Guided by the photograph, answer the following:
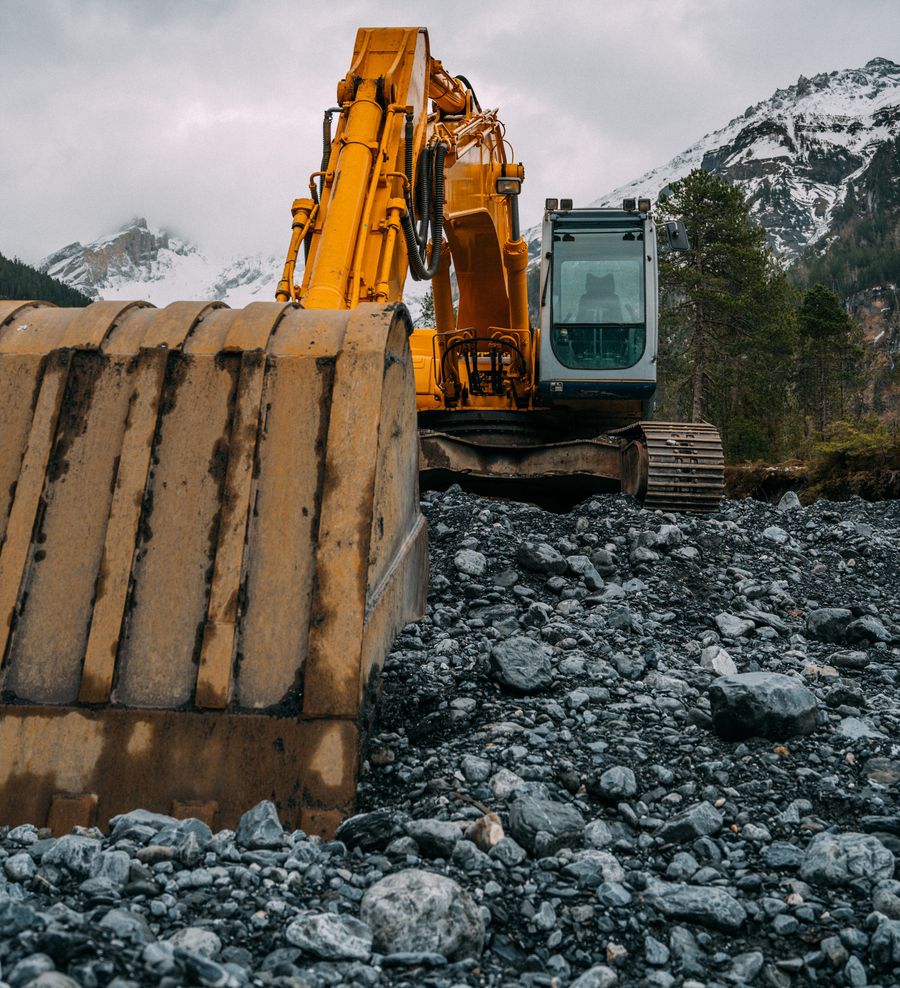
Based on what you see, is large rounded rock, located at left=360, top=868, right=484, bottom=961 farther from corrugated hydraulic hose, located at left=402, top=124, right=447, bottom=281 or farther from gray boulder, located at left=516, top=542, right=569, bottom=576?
corrugated hydraulic hose, located at left=402, top=124, right=447, bottom=281

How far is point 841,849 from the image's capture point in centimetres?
192

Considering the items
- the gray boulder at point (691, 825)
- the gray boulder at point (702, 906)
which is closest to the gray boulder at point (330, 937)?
the gray boulder at point (702, 906)

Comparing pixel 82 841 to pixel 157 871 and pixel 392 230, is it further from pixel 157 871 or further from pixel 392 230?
pixel 392 230

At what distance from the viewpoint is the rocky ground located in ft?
5.17

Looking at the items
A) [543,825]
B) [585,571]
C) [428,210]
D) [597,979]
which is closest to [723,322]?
[428,210]

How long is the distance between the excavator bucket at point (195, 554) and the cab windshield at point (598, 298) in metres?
5.26

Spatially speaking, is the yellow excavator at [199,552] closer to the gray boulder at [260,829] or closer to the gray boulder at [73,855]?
the gray boulder at [260,829]

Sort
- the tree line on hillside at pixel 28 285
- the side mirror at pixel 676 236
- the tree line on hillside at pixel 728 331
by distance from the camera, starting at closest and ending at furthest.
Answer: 1. the side mirror at pixel 676 236
2. the tree line on hillside at pixel 728 331
3. the tree line on hillside at pixel 28 285

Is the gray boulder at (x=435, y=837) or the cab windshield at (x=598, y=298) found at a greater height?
the cab windshield at (x=598, y=298)

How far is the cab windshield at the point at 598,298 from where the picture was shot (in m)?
7.91

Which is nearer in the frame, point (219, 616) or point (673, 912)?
point (673, 912)

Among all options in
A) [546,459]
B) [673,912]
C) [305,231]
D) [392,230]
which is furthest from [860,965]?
[546,459]

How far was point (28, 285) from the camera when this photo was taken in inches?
3334

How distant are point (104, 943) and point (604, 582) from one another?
322 cm
